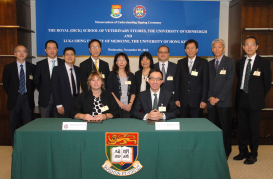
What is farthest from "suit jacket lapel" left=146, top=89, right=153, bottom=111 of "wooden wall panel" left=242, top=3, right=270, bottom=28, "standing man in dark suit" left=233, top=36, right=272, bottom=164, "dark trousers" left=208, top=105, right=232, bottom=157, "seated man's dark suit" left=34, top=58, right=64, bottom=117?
"wooden wall panel" left=242, top=3, right=270, bottom=28

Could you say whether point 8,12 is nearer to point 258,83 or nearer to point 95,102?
point 95,102

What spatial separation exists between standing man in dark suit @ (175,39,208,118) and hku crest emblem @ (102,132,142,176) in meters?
1.54

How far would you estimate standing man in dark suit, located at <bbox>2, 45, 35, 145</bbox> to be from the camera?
3.37 metres

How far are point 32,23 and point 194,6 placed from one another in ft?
11.5

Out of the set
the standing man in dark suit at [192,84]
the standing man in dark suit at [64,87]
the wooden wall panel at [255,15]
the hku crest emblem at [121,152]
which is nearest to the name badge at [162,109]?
the hku crest emblem at [121,152]

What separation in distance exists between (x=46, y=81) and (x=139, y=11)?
2.37m

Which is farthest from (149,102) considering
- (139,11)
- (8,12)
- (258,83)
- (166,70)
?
(8,12)

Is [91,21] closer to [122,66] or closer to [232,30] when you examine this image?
[122,66]

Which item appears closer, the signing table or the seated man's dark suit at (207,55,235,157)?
the signing table

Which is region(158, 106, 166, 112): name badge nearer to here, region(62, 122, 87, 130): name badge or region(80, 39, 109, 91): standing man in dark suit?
region(62, 122, 87, 130): name badge

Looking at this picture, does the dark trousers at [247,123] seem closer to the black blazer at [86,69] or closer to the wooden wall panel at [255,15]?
the wooden wall panel at [255,15]

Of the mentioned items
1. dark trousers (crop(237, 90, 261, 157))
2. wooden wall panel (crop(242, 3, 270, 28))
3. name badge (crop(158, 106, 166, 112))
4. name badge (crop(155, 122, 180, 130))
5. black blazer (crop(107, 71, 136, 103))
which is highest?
wooden wall panel (crop(242, 3, 270, 28))

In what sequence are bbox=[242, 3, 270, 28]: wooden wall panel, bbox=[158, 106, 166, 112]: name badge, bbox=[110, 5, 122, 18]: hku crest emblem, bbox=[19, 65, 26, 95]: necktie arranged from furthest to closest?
bbox=[110, 5, 122, 18]: hku crest emblem → bbox=[242, 3, 270, 28]: wooden wall panel → bbox=[19, 65, 26, 95]: necktie → bbox=[158, 106, 166, 112]: name badge

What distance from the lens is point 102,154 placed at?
1.89 metres
